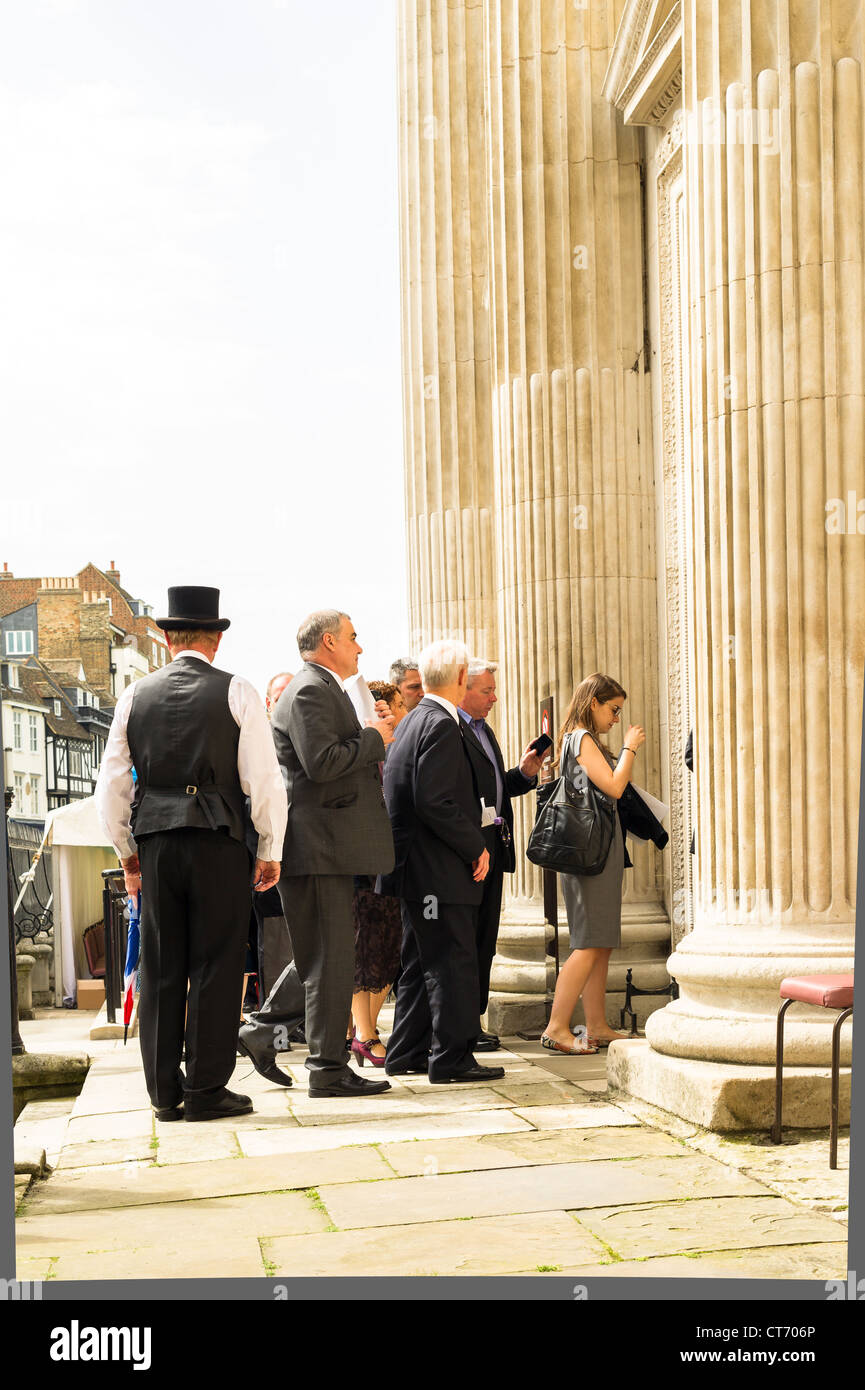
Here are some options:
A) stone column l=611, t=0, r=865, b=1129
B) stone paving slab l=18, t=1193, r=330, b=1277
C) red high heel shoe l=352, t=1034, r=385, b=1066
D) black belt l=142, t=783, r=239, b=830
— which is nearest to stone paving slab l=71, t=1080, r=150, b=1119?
red high heel shoe l=352, t=1034, r=385, b=1066

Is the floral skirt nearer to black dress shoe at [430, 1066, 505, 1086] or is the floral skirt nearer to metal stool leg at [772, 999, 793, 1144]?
black dress shoe at [430, 1066, 505, 1086]

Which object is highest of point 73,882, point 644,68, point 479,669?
point 644,68

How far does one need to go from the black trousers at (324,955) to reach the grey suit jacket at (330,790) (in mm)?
92

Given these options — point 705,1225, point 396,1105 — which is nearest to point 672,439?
point 396,1105

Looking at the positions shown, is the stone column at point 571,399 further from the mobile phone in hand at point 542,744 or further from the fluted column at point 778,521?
the fluted column at point 778,521

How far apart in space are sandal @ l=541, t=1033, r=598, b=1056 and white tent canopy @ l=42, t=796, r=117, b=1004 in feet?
24.5

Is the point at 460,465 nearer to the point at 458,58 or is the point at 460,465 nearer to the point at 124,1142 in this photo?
the point at 458,58

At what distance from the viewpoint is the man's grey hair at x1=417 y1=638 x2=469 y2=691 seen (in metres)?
6.98

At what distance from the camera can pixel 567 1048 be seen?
7684mm

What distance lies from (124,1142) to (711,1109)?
6.76 feet

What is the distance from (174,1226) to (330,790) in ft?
8.05

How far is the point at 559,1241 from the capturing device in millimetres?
3938

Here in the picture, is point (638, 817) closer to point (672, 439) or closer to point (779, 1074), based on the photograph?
point (672, 439)
